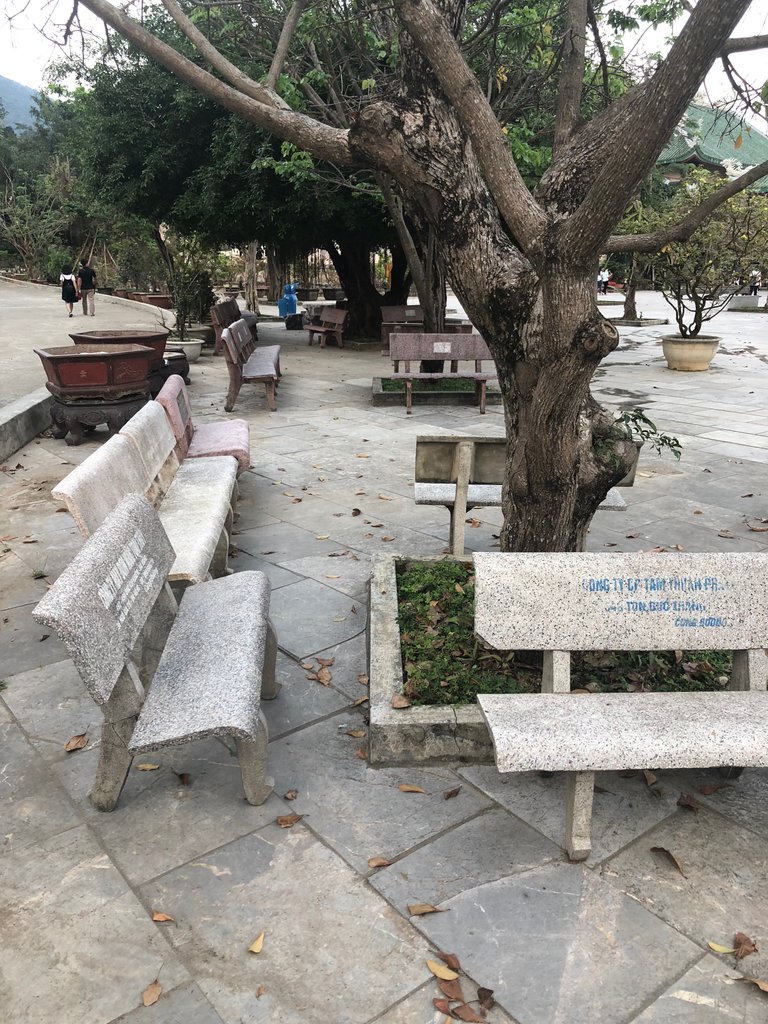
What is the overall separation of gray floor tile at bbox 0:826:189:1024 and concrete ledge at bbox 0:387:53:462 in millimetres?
6062

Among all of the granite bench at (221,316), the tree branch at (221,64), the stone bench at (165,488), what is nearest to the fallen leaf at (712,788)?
the stone bench at (165,488)

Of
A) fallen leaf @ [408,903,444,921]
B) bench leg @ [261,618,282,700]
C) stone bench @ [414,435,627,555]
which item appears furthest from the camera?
stone bench @ [414,435,627,555]

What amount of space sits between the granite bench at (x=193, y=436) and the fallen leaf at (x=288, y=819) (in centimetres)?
351

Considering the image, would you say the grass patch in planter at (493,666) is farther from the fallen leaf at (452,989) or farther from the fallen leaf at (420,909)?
the fallen leaf at (452,989)

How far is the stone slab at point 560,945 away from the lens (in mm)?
2119

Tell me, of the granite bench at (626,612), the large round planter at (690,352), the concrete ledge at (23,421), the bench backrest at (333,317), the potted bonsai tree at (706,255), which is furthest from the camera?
the bench backrest at (333,317)

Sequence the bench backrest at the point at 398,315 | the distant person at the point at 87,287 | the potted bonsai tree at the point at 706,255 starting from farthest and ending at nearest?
the distant person at the point at 87,287 → the bench backrest at the point at 398,315 → the potted bonsai tree at the point at 706,255

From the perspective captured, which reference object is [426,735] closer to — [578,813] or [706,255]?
[578,813]

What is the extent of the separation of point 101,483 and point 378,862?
220 centimetres

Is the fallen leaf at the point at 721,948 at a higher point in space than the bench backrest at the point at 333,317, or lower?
lower

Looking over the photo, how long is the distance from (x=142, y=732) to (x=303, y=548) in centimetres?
288

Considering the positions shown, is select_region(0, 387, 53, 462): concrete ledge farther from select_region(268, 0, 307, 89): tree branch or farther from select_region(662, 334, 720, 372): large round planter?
select_region(662, 334, 720, 372): large round planter

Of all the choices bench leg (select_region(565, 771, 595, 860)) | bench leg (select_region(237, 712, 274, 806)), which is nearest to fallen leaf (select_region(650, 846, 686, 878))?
bench leg (select_region(565, 771, 595, 860))

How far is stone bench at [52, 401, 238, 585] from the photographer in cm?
354
